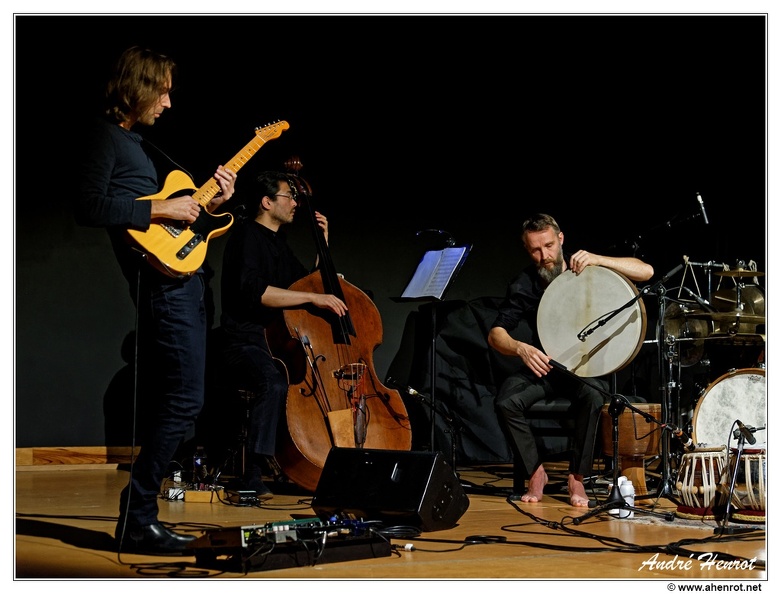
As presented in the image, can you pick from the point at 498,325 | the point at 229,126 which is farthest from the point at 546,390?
the point at 229,126

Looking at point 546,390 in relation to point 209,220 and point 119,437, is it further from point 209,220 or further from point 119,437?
point 119,437

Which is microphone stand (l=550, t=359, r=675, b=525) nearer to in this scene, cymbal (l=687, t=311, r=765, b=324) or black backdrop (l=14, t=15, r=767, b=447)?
Answer: cymbal (l=687, t=311, r=765, b=324)

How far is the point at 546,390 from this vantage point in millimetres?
4383

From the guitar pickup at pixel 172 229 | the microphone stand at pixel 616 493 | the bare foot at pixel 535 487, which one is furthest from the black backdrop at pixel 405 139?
the guitar pickup at pixel 172 229

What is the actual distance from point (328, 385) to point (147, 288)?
1528mm

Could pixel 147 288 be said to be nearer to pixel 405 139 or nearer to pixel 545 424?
pixel 545 424

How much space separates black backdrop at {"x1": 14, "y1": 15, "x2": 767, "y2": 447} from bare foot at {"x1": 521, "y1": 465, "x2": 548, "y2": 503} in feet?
6.26

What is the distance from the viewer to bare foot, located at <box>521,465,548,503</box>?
4094 millimetres

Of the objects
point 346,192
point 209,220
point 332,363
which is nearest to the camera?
point 209,220

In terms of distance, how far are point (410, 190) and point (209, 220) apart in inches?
128

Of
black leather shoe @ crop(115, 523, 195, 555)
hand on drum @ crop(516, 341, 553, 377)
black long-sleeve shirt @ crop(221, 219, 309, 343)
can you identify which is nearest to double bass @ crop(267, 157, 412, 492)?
black long-sleeve shirt @ crop(221, 219, 309, 343)

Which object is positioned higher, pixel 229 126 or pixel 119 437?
pixel 229 126

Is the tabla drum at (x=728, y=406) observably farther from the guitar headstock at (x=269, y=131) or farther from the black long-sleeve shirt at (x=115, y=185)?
the black long-sleeve shirt at (x=115, y=185)

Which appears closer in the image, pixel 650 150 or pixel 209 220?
pixel 209 220
